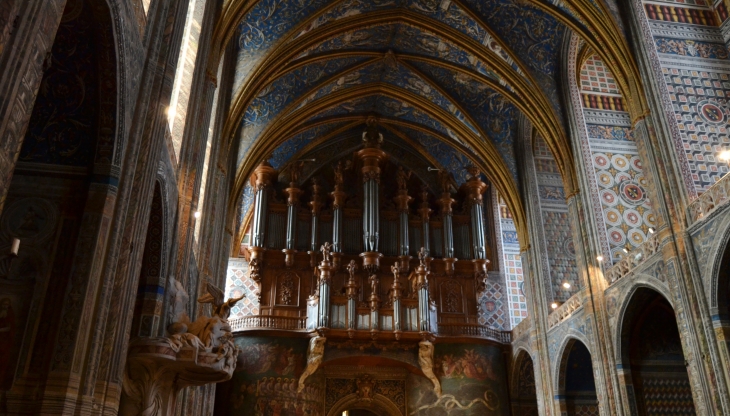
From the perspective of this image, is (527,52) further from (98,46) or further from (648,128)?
(98,46)

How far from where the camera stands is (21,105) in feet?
12.7

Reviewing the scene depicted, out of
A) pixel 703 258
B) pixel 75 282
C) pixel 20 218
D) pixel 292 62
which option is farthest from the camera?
pixel 292 62

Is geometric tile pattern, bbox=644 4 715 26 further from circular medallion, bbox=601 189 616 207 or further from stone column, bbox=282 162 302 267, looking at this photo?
stone column, bbox=282 162 302 267

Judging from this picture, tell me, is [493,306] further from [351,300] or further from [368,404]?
[368,404]

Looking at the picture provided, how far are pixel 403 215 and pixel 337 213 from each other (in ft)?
7.94

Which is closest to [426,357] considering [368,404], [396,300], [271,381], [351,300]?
[396,300]

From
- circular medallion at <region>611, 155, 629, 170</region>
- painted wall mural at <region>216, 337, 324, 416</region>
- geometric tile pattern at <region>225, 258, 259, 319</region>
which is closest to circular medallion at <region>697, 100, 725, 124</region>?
circular medallion at <region>611, 155, 629, 170</region>

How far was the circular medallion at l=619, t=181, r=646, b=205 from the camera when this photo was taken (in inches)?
637

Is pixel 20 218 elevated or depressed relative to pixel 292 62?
depressed

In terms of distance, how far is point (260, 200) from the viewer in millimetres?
22438

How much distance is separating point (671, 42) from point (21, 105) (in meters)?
13.9

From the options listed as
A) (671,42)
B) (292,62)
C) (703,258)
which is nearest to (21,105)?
(703,258)

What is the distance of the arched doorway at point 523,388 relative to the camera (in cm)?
2044

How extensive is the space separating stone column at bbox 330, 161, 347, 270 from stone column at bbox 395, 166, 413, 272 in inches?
82.2
